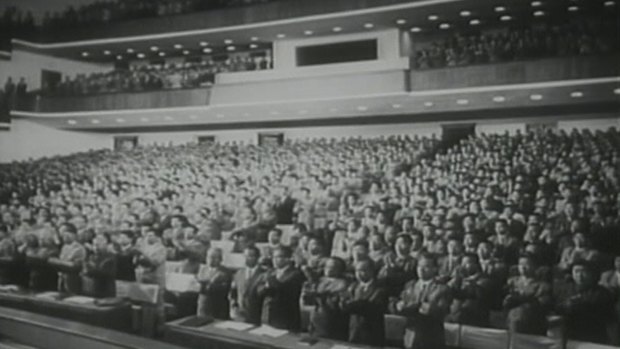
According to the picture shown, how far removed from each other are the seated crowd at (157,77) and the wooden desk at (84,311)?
3.96 metres

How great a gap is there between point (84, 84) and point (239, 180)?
12.2 feet

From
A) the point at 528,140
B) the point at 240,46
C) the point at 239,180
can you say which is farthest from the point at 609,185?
the point at 240,46

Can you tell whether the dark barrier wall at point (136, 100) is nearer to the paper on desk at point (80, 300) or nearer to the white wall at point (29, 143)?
the white wall at point (29, 143)

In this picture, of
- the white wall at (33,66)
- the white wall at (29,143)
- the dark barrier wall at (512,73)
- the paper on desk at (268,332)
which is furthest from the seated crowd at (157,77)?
the paper on desk at (268,332)

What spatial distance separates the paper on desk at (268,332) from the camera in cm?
382

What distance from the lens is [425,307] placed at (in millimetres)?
3684

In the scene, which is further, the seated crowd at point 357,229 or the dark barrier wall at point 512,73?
the dark barrier wall at point 512,73

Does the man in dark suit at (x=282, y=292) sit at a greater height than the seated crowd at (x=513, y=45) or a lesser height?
lesser

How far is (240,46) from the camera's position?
31.9 feet

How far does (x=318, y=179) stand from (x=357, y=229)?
131 centimetres

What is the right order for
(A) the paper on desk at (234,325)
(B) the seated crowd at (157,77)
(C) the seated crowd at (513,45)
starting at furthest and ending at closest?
(B) the seated crowd at (157,77), (C) the seated crowd at (513,45), (A) the paper on desk at (234,325)

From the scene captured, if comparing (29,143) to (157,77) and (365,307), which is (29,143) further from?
(157,77)

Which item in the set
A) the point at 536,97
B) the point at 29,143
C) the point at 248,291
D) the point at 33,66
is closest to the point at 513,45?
the point at 536,97

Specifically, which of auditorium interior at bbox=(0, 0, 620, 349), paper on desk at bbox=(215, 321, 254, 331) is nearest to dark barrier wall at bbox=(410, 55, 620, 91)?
auditorium interior at bbox=(0, 0, 620, 349)
